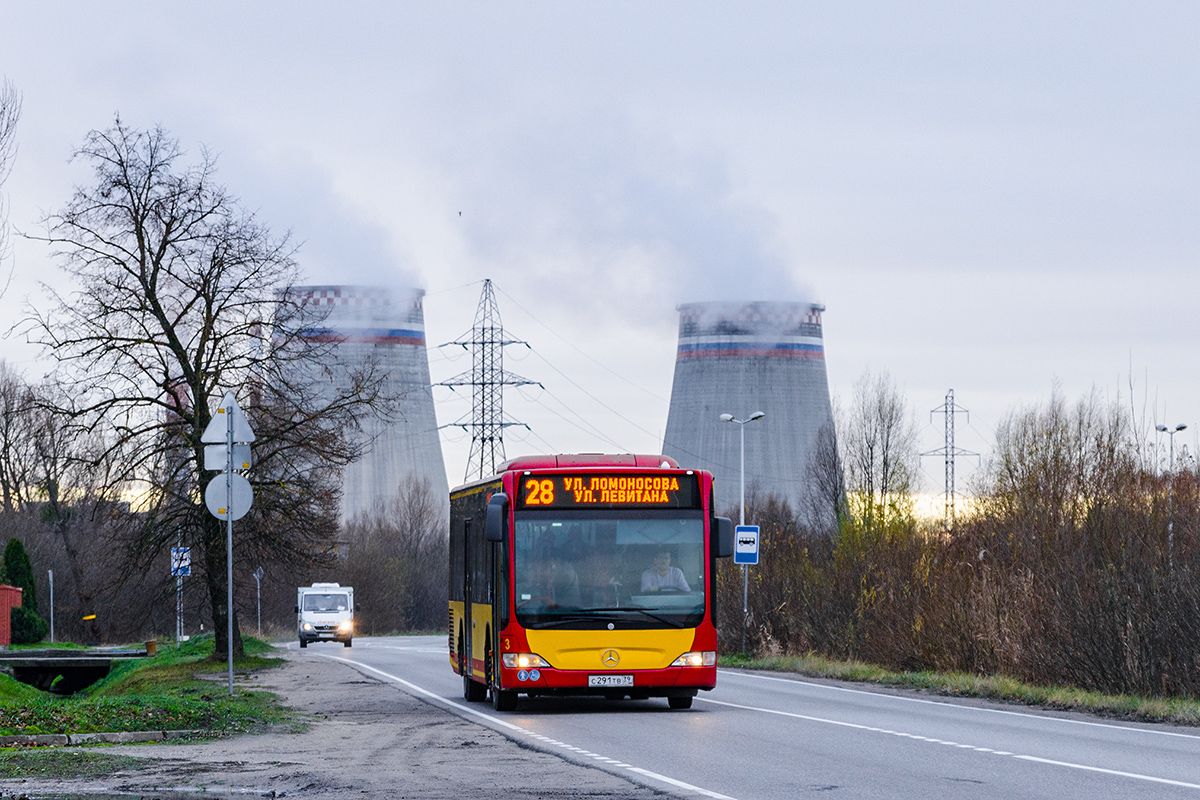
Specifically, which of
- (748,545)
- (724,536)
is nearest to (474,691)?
(724,536)

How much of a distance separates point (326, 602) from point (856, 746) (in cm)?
4316

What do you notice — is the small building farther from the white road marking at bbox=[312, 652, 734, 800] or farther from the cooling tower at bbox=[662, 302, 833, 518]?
the white road marking at bbox=[312, 652, 734, 800]

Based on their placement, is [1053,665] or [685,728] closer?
[685,728]

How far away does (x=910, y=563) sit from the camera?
98.7 ft

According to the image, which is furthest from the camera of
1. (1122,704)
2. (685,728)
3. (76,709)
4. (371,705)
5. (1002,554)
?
(1002,554)

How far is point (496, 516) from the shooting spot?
18.0m

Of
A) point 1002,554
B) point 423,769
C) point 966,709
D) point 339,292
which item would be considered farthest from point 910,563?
point 339,292

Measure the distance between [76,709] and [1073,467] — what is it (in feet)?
85.2

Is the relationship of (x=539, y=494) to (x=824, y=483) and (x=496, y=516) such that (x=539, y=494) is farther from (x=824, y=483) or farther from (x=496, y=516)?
(x=824, y=483)

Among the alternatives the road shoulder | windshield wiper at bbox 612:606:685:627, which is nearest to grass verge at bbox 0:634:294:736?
the road shoulder

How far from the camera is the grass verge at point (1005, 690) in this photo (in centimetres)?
1841

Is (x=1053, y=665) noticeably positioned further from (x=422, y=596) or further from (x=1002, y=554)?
(x=422, y=596)

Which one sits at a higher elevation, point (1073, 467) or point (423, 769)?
point (1073, 467)

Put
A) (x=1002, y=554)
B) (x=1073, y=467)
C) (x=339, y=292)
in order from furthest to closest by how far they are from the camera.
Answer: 1. (x=339, y=292)
2. (x=1073, y=467)
3. (x=1002, y=554)
